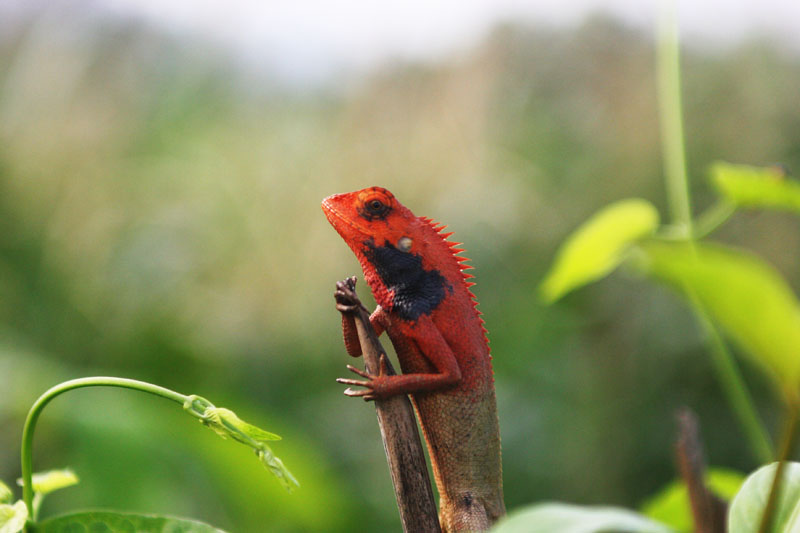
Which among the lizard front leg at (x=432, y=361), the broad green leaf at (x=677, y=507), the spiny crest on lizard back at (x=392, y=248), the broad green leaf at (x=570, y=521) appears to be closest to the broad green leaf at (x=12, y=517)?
the broad green leaf at (x=570, y=521)

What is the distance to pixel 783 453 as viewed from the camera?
0.32 metres

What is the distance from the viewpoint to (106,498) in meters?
1.76

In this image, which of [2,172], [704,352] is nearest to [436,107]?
[704,352]

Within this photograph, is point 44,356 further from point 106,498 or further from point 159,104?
point 159,104

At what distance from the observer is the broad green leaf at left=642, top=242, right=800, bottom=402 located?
0.26 meters

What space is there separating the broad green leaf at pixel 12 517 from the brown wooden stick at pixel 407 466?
0.32m

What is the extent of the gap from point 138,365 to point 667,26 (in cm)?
222

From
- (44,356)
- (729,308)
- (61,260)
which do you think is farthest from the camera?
(61,260)

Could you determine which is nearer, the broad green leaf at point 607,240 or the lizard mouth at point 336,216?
the broad green leaf at point 607,240

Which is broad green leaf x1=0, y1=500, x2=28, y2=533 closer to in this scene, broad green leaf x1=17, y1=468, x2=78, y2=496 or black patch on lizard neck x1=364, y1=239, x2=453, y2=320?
broad green leaf x1=17, y1=468, x2=78, y2=496

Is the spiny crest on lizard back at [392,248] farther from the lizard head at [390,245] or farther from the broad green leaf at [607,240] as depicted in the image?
the broad green leaf at [607,240]

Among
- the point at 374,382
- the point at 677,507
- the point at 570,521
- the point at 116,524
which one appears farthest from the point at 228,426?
the point at 677,507

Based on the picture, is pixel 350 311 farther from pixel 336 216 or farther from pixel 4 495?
pixel 4 495

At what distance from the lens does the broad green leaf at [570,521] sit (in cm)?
31
